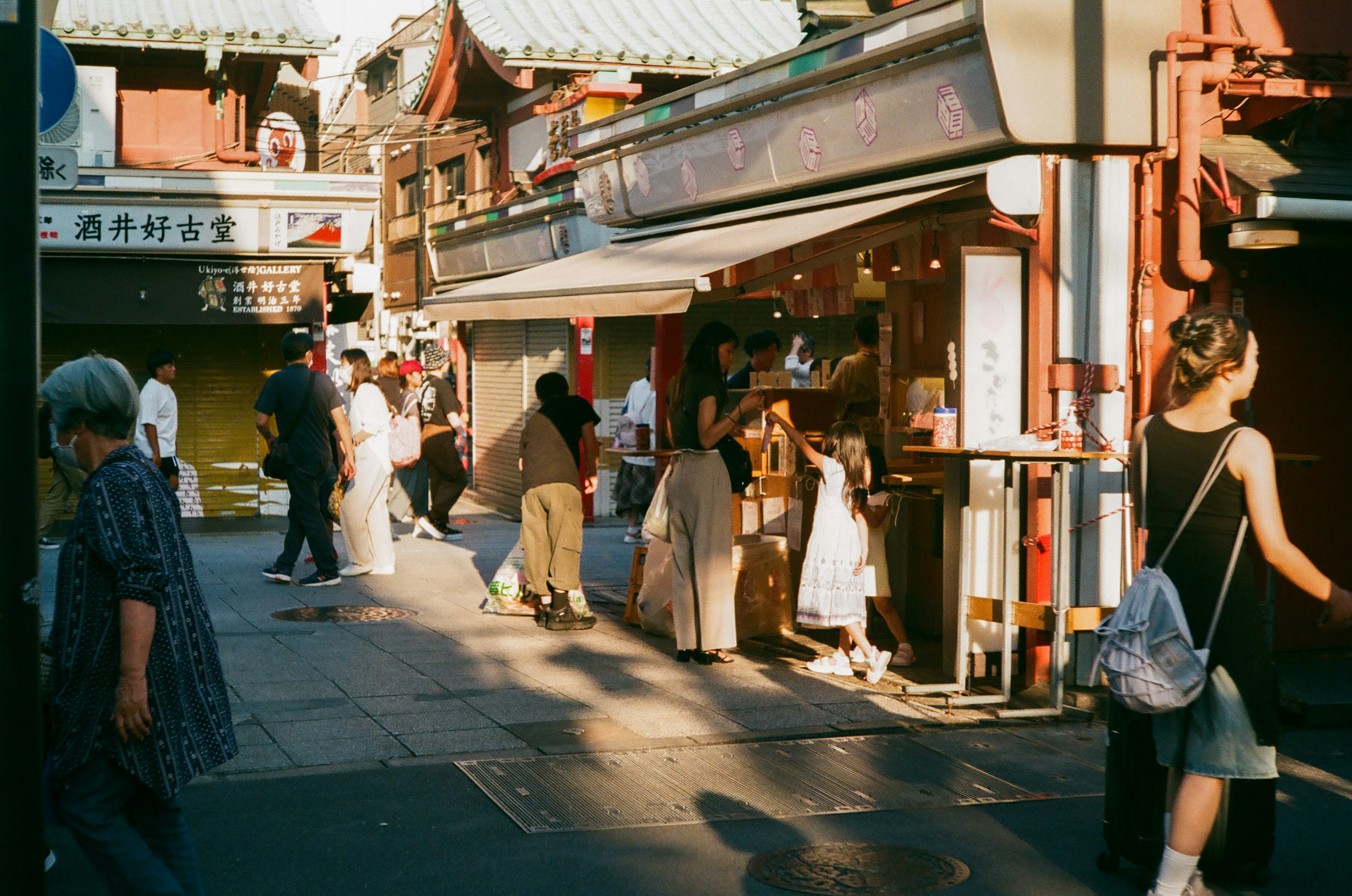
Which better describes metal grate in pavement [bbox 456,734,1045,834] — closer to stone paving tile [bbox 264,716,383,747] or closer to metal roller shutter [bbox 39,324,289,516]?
stone paving tile [bbox 264,716,383,747]

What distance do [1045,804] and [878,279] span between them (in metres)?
5.42

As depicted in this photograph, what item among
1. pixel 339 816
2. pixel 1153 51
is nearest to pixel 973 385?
pixel 1153 51

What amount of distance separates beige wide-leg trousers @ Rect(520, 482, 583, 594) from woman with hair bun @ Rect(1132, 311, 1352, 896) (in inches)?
226

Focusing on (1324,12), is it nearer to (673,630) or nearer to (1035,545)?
(1035,545)

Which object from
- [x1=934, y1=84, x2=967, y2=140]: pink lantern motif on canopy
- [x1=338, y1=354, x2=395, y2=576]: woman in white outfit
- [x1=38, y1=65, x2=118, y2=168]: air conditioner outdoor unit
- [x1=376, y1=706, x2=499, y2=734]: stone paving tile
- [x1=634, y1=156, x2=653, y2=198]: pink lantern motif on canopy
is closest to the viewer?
[x1=376, y1=706, x2=499, y2=734]: stone paving tile

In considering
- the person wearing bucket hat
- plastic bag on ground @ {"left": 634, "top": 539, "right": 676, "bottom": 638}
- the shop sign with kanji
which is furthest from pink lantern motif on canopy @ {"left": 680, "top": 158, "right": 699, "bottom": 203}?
the shop sign with kanji

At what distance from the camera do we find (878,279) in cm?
1063

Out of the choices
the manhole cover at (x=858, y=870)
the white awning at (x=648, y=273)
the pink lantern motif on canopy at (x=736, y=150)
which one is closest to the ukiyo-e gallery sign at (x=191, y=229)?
the white awning at (x=648, y=273)

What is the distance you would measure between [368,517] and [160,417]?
256 centimetres

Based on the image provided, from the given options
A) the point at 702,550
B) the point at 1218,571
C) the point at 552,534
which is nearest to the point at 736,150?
the point at 552,534

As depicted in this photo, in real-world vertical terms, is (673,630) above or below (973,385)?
below

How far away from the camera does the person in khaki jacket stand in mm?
9852

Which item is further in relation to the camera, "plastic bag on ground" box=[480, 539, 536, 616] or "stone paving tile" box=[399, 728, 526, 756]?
"plastic bag on ground" box=[480, 539, 536, 616]

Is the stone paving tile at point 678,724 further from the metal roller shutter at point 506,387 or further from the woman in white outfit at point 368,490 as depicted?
the metal roller shutter at point 506,387
